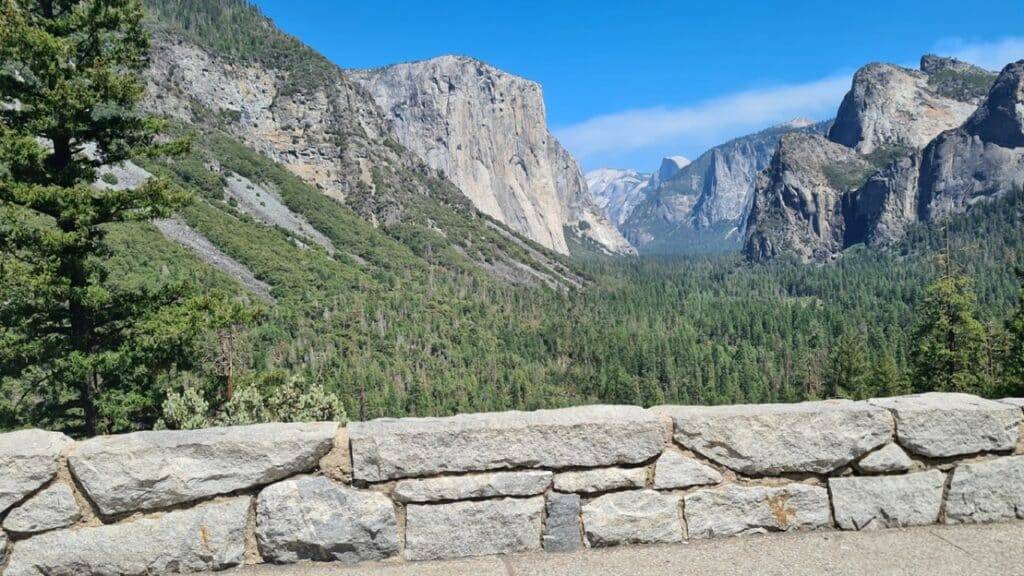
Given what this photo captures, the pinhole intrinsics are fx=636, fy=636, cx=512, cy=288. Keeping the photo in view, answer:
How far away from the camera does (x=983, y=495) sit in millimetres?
5070

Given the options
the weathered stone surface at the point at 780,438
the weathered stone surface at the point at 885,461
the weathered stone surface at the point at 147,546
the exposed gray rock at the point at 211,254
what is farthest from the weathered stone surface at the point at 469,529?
the exposed gray rock at the point at 211,254

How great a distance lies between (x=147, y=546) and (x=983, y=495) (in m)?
6.33

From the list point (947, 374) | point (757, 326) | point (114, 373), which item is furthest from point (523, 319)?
point (114, 373)

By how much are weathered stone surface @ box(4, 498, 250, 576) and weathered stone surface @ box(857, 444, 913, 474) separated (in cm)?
474

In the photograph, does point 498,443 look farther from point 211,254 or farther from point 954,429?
point 211,254

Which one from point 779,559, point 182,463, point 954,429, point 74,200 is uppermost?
point 74,200

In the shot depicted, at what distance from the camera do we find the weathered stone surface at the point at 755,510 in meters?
4.91

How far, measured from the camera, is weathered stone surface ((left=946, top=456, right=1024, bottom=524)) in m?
5.06

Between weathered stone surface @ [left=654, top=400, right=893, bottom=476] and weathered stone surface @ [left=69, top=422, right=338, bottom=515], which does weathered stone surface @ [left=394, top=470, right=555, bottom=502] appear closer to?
weathered stone surface @ [left=69, top=422, right=338, bottom=515]

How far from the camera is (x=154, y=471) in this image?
175 inches

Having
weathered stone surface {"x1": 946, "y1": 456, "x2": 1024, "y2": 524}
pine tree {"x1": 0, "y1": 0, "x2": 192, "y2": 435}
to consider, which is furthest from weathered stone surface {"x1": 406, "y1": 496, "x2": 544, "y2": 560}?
pine tree {"x1": 0, "y1": 0, "x2": 192, "y2": 435}

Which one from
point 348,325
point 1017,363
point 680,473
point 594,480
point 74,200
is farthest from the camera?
point 348,325

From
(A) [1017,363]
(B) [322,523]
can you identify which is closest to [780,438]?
(B) [322,523]

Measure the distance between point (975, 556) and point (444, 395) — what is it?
89647mm
